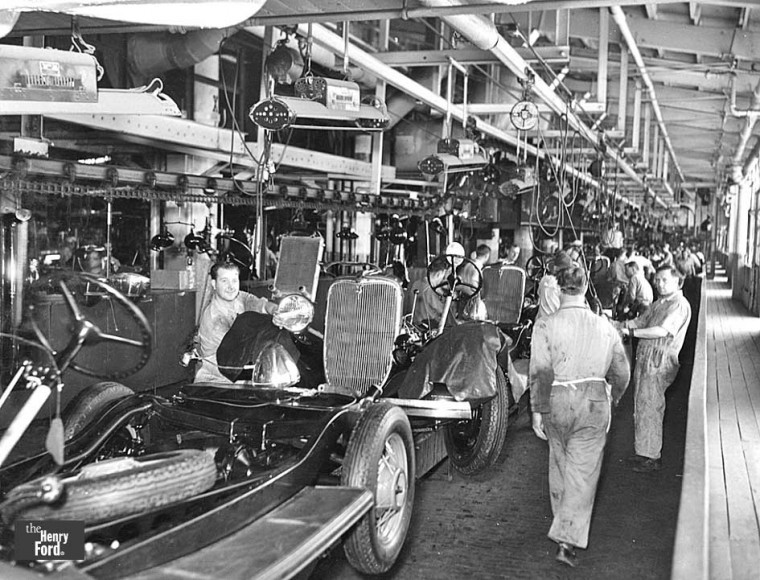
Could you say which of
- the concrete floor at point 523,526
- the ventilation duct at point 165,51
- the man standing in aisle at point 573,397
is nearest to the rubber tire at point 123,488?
the concrete floor at point 523,526

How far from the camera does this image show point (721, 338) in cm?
1448

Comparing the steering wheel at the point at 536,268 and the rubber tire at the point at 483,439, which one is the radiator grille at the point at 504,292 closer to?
the steering wheel at the point at 536,268

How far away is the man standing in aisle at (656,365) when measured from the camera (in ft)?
23.7

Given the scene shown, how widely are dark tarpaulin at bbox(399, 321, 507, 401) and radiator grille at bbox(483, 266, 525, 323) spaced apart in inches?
174

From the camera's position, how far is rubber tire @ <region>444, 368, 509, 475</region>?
647 cm

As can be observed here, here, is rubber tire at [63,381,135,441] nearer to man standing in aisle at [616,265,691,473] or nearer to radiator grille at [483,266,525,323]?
man standing in aisle at [616,265,691,473]

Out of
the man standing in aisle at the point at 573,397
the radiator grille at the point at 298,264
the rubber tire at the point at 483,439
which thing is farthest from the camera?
the radiator grille at the point at 298,264

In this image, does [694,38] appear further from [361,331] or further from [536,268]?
[361,331]

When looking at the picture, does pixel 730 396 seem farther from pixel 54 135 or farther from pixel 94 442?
pixel 54 135

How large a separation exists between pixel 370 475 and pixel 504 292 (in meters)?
6.48

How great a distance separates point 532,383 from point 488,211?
9.49 m

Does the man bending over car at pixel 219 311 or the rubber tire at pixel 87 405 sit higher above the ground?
the man bending over car at pixel 219 311

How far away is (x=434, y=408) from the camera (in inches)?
209

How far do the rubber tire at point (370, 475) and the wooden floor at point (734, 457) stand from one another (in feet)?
5.34
